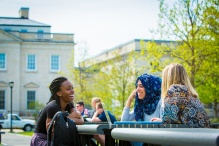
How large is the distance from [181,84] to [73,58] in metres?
53.8

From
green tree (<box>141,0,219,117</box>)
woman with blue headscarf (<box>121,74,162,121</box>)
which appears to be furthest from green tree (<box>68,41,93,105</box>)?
woman with blue headscarf (<box>121,74,162,121</box>)

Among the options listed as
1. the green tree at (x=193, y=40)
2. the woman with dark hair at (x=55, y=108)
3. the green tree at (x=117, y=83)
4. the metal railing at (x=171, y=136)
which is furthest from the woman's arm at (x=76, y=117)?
the green tree at (x=117, y=83)

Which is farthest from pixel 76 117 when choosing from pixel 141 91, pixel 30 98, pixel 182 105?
pixel 30 98

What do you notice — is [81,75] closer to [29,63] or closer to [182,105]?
[29,63]

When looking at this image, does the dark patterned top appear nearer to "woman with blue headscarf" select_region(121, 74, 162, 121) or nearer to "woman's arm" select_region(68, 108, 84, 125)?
"woman's arm" select_region(68, 108, 84, 125)

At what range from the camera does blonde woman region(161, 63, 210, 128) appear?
5453 mm

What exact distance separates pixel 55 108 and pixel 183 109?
1.54 metres

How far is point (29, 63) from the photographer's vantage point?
74562mm

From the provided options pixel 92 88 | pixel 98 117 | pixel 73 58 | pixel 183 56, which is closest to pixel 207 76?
pixel 183 56

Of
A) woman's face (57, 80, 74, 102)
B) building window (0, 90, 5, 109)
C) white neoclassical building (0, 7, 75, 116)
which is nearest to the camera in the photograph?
woman's face (57, 80, 74, 102)

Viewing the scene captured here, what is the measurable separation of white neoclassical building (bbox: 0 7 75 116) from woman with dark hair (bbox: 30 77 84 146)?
64712 millimetres

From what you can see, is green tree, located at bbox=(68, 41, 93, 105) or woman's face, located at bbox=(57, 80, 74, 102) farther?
green tree, located at bbox=(68, 41, 93, 105)

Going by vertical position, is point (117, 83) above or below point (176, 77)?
above

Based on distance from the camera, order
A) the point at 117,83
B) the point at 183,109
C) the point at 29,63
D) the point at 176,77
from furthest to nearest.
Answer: the point at 29,63, the point at 117,83, the point at 176,77, the point at 183,109
